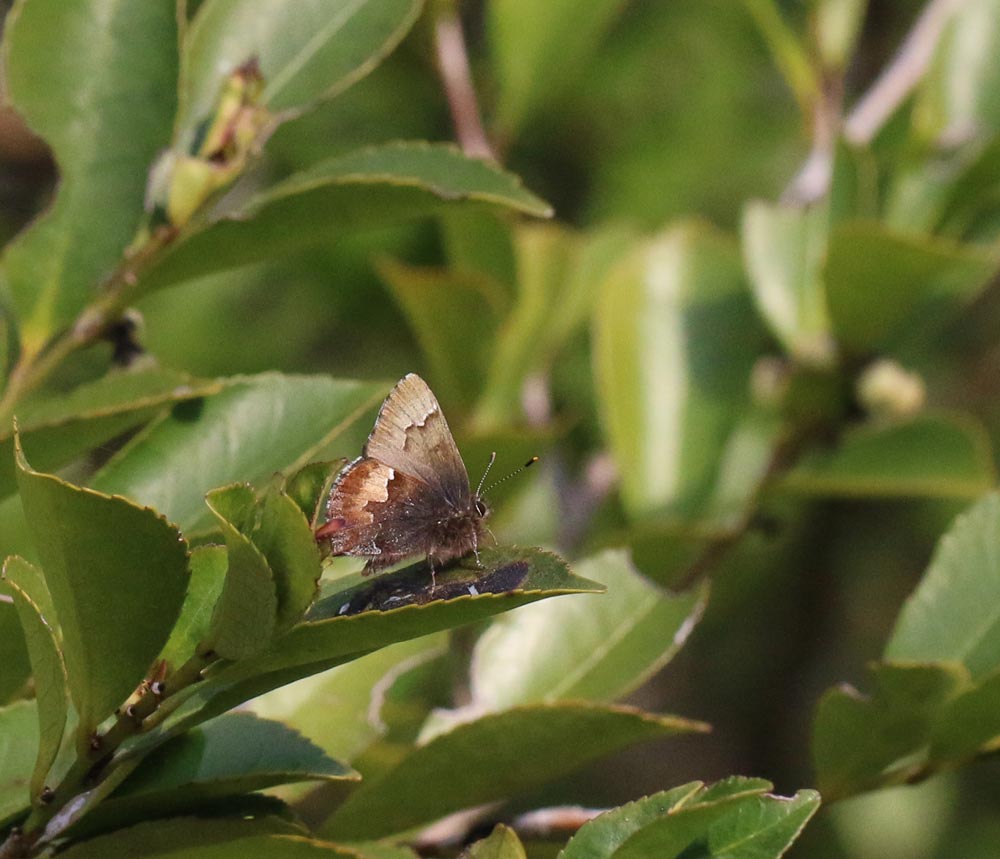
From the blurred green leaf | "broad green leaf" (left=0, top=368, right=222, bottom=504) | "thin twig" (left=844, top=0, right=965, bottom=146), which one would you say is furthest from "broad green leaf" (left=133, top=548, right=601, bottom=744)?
"thin twig" (left=844, top=0, right=965, bottom=146)

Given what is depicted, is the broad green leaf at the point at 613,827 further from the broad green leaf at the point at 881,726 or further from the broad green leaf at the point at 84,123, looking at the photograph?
the broad green leaf at the point at 84,123

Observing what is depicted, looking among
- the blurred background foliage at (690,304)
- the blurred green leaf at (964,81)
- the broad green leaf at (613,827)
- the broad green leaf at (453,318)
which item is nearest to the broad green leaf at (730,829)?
the broad green leaf at (613,827)

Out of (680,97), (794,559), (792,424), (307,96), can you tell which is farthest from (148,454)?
(794,559)

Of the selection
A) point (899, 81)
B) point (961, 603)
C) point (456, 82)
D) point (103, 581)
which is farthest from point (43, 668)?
point (899, 81)

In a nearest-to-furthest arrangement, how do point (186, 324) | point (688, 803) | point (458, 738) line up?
point (688, 803)
point (458, 738)
point (186, 324)

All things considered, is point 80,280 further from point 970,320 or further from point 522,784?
point 970,320

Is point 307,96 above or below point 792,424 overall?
above

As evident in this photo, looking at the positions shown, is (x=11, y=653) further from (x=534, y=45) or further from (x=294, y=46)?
(x=534, y=45)
